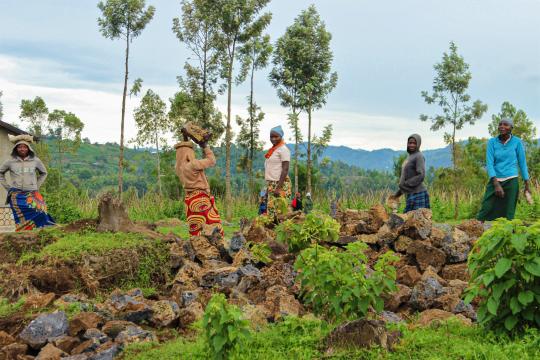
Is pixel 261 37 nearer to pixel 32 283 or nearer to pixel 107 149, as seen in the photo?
pixel 32 283

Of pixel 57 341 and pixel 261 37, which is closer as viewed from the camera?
pixel 57 341

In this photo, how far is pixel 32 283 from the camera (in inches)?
278

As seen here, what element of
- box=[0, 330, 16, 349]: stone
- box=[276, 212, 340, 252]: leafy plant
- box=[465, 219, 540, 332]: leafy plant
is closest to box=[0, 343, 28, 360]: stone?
box=[0, 330, 16, 349]: stone

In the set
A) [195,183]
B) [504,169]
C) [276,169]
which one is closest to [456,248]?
[504,169]

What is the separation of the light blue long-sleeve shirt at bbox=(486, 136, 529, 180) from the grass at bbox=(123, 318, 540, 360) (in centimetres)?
453

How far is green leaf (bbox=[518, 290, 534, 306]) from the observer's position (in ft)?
14.8

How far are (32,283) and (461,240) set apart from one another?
5.47m

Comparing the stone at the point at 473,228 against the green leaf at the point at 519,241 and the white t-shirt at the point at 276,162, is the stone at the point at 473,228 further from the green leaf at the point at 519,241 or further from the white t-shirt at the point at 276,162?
the green leaf at the point at 519,241

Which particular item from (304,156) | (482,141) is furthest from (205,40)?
(482,141)

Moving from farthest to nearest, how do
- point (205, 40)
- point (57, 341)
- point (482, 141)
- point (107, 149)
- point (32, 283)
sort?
point (107, 149) → point (482, 141) → point (205, 40) → point (32, 283) → point (57, 341)

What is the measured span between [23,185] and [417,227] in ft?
20.9

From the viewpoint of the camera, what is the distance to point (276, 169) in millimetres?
9492

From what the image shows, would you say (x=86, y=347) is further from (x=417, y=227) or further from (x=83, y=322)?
(x=417, y=227)

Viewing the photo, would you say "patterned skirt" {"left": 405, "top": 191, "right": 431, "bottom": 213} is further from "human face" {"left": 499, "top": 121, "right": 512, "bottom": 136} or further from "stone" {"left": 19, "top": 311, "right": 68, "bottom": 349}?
"stone" {"left": 19, "top": 311, "right": 68, "bottom": 349}
